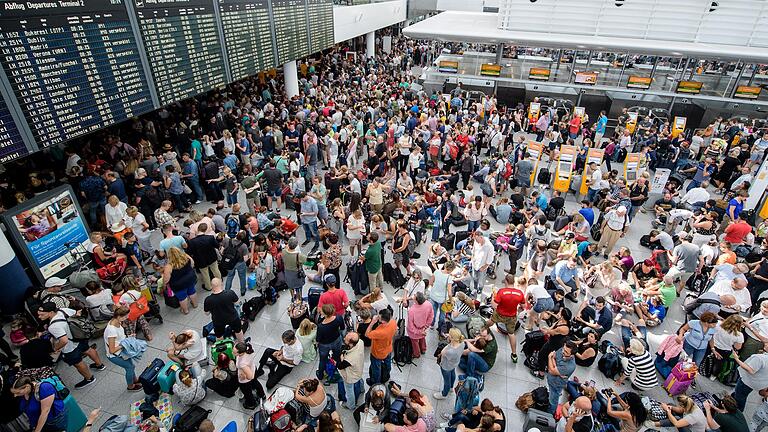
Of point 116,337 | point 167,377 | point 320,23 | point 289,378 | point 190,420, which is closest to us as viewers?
point 190,420

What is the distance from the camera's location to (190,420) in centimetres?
489

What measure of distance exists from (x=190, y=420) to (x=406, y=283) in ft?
14.0

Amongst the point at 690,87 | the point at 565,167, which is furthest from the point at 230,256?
the point at 690,87

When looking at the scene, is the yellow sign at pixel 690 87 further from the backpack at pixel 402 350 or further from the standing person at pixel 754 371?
the backpack at pixel 402 350

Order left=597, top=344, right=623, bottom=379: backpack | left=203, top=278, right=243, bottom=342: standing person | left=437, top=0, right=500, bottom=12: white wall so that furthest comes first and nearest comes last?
left=437, top=0, right=500, bottom=12: white wall → left=597, top=344, right=623, bottom=379: backpack → left=203, top=278, right=243, bottom=342: standing person

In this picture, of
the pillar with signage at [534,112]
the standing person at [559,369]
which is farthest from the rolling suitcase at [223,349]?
the pillar with signage at [534,112]

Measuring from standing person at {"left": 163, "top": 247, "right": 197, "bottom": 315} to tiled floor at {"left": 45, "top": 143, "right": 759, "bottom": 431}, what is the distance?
20.6 inches

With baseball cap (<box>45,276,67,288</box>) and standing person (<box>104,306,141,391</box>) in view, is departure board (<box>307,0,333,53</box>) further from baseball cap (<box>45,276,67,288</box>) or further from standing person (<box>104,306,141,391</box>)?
standing person (<box>104,306,141,391</box>)

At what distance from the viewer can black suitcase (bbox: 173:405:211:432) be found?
4840 millimetres

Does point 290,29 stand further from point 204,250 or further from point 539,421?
point 539,421

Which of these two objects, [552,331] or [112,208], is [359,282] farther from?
[112,208]

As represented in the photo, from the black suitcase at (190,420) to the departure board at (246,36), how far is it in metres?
8.88

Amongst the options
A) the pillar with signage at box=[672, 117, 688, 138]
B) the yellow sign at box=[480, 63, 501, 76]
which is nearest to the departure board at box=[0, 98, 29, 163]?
the yellow sign at box=[480, 63, 501, 76]

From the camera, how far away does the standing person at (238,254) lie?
279 inches
